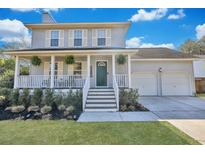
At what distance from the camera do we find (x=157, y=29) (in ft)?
46.3

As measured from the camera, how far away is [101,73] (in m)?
12.1

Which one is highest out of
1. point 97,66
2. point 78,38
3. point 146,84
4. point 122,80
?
point 78,38

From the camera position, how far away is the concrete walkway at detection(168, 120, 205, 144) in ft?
14.3

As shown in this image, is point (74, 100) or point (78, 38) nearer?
point (74, 100)

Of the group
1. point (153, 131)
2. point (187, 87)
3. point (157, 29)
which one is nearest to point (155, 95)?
point (187, 87)

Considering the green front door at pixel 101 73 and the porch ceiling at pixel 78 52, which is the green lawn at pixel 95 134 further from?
the green front door at pixel 101 73

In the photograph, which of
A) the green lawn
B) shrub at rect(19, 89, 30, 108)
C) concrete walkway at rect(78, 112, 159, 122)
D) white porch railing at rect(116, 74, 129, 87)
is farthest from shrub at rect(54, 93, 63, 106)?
white porch railing at rect(116, 74, 129, 87)

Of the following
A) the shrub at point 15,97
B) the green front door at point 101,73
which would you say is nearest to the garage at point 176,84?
the green front door at point 101,73

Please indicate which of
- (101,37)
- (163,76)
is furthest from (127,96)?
(163,76)

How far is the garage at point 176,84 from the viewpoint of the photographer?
14578 millimetres

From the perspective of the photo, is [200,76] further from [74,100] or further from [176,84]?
[74,100]

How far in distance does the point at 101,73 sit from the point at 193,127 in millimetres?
7915

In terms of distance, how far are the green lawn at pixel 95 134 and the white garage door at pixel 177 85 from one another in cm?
980
